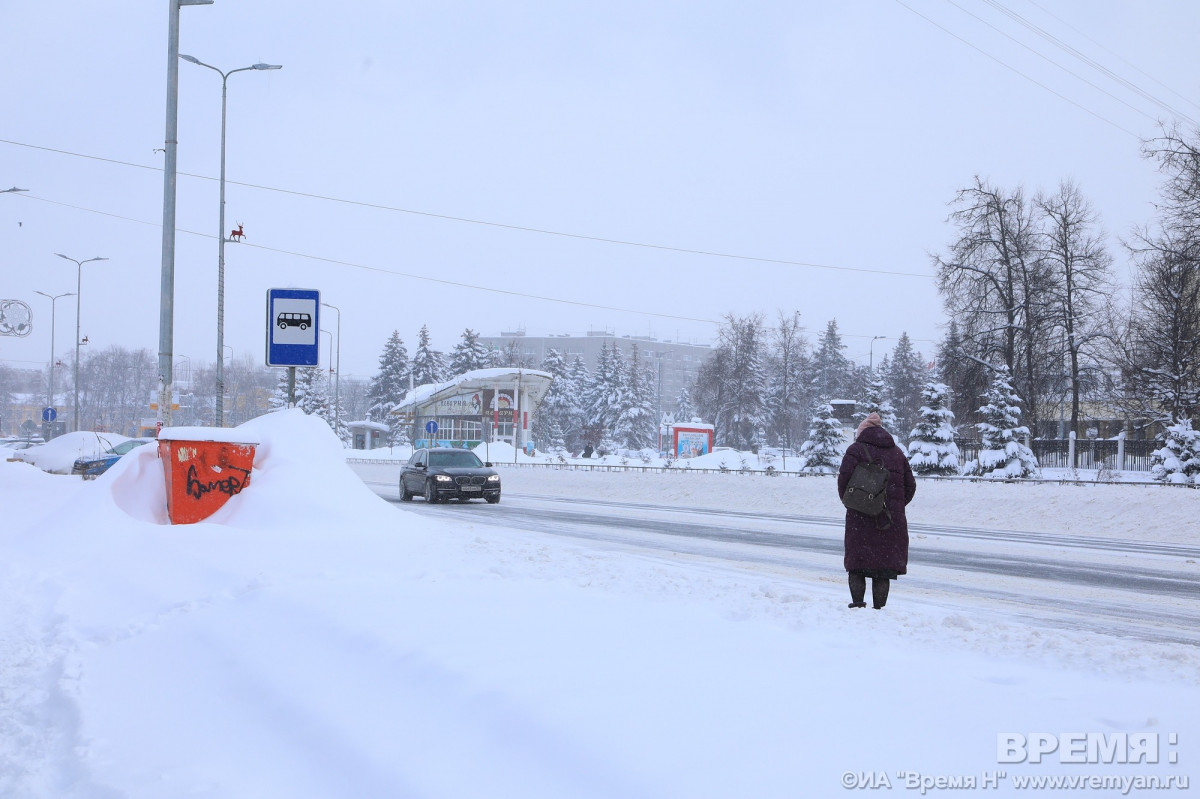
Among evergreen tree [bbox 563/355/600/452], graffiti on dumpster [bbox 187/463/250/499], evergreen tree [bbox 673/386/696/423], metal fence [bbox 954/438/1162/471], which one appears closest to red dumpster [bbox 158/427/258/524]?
graffiti on dumpster [bbox 187/463/250/499]

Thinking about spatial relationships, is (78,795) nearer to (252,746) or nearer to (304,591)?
(252,746)

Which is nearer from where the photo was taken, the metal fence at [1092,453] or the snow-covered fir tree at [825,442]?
the metal fence at [1092,453]

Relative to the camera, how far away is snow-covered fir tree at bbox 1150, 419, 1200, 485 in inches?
1236

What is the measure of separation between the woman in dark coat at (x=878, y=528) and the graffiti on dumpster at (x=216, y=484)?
7612 millimetres

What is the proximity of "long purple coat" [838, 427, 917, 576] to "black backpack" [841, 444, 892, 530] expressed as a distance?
0.15ft

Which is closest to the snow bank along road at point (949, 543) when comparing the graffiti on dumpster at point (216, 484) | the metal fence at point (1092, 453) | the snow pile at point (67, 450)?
the graffiti on dumpster at point (216, 484)

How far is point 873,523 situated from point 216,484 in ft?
26.3

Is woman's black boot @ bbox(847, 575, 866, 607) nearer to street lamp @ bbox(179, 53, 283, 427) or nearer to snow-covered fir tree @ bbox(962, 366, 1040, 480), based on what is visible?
street lamp @ bbox(179, 53, 283, 427)

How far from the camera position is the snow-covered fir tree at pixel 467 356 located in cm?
10838

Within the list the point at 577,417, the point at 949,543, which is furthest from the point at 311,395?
the point at 949,543

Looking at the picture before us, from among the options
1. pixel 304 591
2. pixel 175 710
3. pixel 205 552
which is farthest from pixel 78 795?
pixel 205 552

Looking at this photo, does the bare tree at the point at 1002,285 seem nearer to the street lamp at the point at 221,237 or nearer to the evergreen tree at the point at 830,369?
the street lamp at the point at 221,237

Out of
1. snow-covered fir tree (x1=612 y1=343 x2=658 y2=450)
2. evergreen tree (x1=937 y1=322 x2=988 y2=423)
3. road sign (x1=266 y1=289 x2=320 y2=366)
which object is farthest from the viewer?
snow-covered fir tree (x1=612 y1=343 x2=658 y2=450)

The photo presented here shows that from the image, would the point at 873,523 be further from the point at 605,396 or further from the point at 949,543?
the point at 605,396
